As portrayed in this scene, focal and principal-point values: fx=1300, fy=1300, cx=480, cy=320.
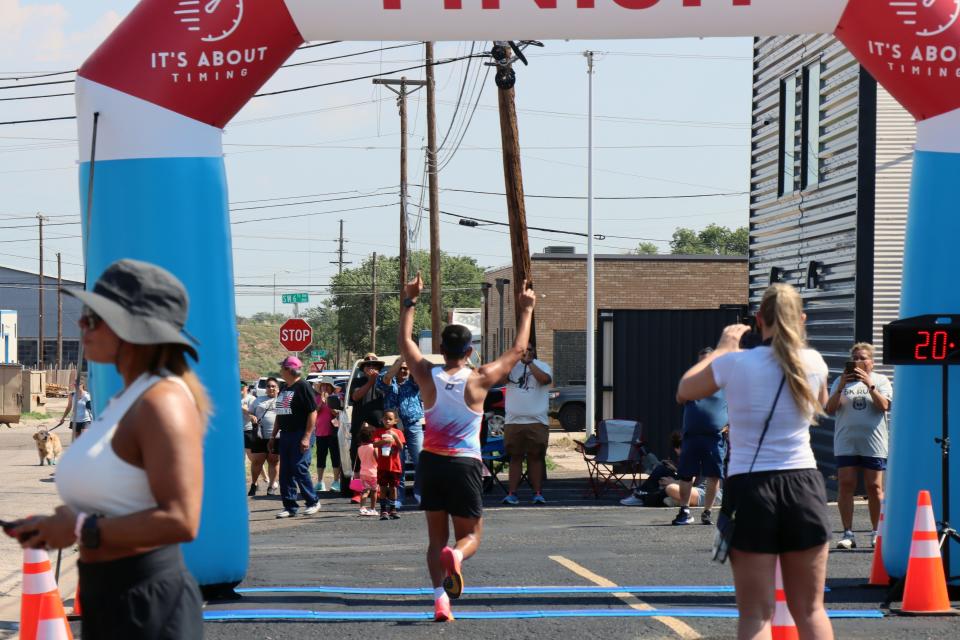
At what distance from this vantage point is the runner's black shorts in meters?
8.27

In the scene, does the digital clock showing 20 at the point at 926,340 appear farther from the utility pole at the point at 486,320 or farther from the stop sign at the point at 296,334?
the utility pole at the point at 486,320

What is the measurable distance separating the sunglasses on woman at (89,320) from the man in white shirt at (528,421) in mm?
13301

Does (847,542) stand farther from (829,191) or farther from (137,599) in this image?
(137,599)

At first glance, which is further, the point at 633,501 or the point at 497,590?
the point at 633,501

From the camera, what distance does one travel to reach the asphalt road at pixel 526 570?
26.3ft

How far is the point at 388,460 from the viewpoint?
1487 centimetres

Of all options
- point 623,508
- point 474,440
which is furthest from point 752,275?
point 474,440

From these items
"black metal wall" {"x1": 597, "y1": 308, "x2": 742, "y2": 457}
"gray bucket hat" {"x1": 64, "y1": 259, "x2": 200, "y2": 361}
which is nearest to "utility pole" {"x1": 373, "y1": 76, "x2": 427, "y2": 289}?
"black metal wall" {"x1": 597, "y1": 308, "x2": 742, "y2": 457}

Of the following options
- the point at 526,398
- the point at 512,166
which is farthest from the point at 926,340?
the point at 512,166

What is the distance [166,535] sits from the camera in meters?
3.42

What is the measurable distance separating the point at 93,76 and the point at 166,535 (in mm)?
6276

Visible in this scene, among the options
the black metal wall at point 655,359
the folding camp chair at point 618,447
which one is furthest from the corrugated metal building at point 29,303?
the folding camp chair at point 618,447

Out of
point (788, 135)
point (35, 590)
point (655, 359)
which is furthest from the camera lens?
point (655, 359)

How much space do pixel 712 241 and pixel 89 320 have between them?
472ft
